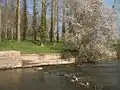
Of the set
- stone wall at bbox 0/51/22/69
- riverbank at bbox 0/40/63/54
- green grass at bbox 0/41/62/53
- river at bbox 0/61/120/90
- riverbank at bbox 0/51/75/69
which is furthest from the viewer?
green grass at bbox 0/41/62/53

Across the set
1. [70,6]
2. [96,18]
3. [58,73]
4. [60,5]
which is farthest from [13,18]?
[58,73]

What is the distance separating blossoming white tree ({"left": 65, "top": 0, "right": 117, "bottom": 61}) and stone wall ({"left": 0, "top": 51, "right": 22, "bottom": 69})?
31.8 feet

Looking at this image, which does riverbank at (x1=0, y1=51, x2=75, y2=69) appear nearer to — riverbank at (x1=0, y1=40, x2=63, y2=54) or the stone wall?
the stone wall

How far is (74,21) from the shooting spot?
38844mm

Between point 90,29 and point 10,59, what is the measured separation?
41.5ft

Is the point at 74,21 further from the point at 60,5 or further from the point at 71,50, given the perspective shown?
the point at 60,5

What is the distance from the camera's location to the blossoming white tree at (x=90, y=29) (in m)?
37.4

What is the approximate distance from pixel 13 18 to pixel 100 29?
2430 centimetres

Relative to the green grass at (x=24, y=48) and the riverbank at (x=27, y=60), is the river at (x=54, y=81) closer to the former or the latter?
the riverbank at (x=27, y=60)

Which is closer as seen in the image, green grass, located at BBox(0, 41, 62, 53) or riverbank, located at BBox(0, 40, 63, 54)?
riverbank, located at BBox(0, 40, 63, 54)

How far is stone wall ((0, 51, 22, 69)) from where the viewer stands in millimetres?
28922

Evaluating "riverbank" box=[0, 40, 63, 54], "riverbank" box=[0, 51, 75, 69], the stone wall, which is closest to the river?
the stone wall

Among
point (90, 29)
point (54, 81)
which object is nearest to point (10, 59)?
point (54, 81)

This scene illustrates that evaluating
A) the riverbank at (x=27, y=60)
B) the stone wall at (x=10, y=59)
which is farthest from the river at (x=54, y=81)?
the riverbank at (x=27, y=60)
